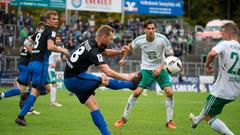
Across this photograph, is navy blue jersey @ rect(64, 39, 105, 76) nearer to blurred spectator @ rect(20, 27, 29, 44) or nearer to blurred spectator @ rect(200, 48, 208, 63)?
blurred spectator @ rect(20, 27, 29, 44)

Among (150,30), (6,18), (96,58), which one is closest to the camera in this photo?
(96,58)

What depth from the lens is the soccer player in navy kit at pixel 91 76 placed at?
412 inches

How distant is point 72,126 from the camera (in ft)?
44.0

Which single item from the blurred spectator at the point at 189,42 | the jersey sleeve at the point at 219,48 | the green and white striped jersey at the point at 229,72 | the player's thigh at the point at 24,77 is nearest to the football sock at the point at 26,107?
the player's thigh at the point at 24,77

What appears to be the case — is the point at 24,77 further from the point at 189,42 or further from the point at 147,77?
the point at 189,42

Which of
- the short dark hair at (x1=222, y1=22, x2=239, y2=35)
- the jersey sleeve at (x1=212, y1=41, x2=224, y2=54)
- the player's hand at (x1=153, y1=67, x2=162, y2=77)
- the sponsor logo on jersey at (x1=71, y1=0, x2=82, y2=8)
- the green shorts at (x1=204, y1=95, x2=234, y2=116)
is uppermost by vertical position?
the sponsor logo on jersey at (x1=71, y1=0, x2=82, y2=8)

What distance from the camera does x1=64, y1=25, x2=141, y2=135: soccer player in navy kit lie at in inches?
412

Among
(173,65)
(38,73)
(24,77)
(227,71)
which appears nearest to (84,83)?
(227,71)

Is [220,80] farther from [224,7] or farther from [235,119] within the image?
[224,7]

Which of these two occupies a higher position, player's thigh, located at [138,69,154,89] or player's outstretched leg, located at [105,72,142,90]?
player's outstretched leg, located at [105,72,142,90]

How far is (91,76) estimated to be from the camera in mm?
10680

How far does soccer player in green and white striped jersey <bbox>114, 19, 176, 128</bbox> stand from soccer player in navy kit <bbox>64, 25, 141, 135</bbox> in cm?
339

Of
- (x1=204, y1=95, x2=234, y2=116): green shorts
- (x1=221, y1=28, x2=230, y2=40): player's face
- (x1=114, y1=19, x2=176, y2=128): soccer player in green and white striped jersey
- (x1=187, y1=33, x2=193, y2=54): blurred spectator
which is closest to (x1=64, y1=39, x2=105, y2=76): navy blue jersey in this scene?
(x1=204, y1=95, x2=234, y2=116): green shorts

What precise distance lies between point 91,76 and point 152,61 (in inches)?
158
